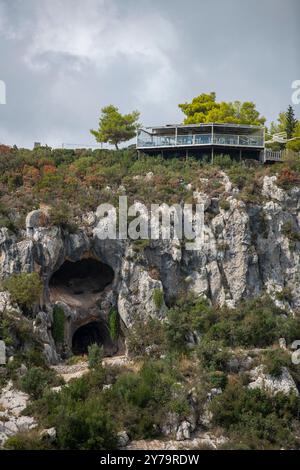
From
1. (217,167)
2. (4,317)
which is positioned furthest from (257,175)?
(4,317)

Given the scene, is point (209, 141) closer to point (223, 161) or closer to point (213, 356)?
point (223, 161)

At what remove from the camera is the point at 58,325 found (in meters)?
42.9

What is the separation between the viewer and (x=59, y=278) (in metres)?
47.9

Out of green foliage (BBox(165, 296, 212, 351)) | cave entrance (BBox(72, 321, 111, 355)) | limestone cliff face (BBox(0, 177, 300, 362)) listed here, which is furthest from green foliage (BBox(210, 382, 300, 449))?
cave entrance (BBox(72, 321, 111, 355))

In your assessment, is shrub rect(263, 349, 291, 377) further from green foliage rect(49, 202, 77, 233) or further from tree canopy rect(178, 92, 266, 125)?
tree canopy rect(178, 92, 266, 125)

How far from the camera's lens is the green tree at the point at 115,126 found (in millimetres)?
60500

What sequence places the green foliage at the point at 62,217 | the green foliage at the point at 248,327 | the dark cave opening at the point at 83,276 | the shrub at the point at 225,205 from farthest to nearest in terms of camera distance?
the shrub at the point at 225,205, the dark cave opening at the point at 83,276, the green foliage at the point at 62,217, the green foliage at the point at 248,327

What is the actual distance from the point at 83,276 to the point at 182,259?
277 inches

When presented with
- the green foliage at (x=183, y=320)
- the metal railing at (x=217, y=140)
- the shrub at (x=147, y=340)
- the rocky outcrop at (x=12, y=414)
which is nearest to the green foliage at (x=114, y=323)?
the shrub at (x=147, y=340)

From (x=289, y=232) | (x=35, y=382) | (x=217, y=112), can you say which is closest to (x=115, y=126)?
(x=217, y=112)

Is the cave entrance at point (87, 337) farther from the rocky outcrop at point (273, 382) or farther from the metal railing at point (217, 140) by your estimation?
the metal railing at point (217, 140)

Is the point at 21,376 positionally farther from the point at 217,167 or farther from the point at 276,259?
the point at 217,167

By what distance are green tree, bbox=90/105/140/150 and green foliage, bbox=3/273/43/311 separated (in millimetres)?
22710

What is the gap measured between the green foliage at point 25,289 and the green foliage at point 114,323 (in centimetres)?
614
